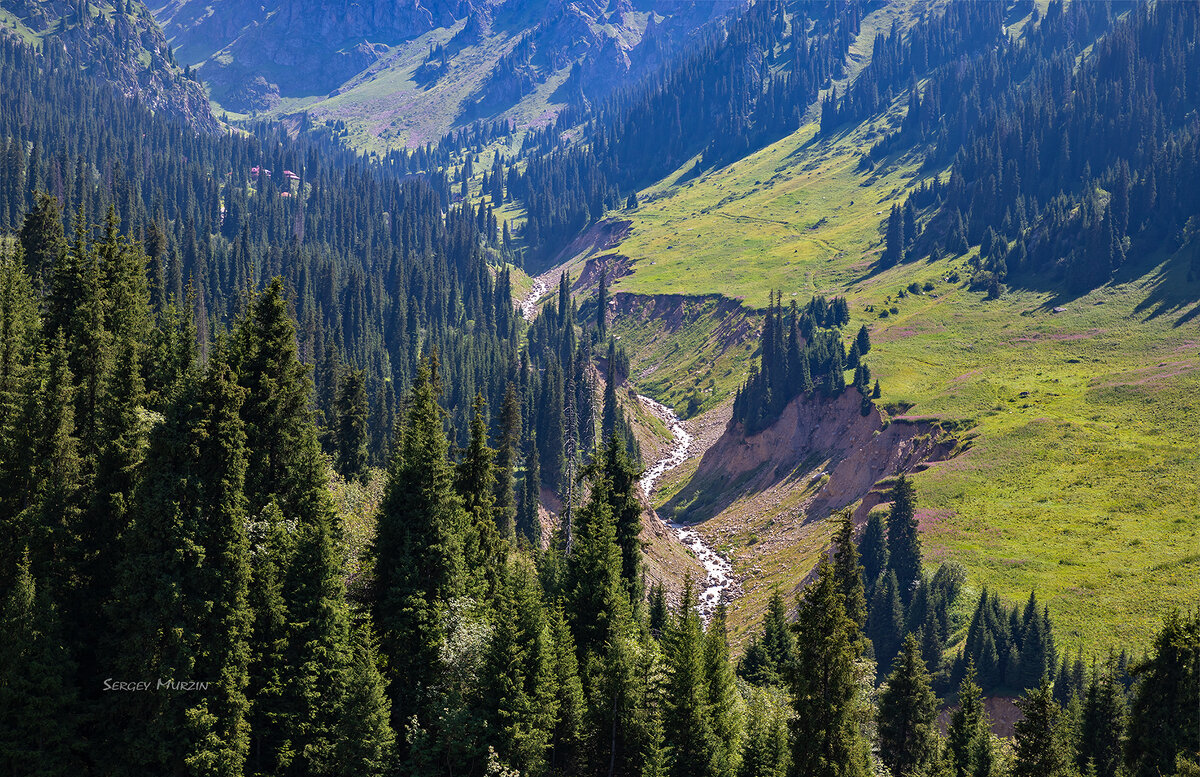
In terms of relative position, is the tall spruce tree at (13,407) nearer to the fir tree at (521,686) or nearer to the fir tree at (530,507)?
the fir tree at (521,686)

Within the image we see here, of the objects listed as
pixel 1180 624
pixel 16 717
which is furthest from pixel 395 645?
pixel 1180 624

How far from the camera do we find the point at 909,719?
66000 millimetres

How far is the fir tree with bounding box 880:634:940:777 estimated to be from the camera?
6531 cm

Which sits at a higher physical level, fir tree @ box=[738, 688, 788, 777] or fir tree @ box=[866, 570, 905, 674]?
fir tree @ box=[738, 688, 788, 777]

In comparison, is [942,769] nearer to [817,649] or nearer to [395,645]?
[817,649]

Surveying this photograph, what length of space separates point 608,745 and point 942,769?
22.3m

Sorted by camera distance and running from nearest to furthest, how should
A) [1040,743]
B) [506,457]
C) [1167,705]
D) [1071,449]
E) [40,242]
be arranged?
[1040,743] < [1167,705] < [40,242] < [506,457] < [1071,449]

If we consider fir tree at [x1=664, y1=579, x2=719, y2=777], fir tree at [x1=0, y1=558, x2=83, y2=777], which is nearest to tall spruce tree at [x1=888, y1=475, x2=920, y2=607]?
fir tree at [x1=664, y1=579, x2=719, y2=777]

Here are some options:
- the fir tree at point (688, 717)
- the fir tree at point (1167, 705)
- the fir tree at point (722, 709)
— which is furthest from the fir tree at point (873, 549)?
the fir tree at point (688, 717)

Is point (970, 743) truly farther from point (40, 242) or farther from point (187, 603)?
point (40, 242)

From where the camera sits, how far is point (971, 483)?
138m

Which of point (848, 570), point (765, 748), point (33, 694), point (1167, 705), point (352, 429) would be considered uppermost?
point (352, 429)

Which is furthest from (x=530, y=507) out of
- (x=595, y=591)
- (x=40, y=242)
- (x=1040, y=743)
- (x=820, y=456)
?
(x=1040, y=743)

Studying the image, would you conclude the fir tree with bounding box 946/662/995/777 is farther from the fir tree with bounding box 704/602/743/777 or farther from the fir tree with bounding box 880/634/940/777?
the fir tree with bounding box 704/602/743/777
